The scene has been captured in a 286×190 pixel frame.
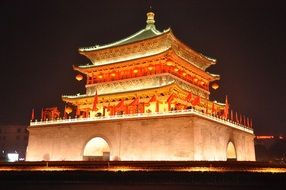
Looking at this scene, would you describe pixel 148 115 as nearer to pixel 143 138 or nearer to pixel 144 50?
pixel 143 138

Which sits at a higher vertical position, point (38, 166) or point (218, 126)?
point (218, 126)

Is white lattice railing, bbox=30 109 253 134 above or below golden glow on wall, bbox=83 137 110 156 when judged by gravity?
above

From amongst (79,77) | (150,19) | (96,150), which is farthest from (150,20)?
(96,150)

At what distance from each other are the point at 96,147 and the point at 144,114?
23.5 ft

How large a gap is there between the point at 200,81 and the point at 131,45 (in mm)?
9331

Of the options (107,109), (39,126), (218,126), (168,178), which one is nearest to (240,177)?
(168,178)

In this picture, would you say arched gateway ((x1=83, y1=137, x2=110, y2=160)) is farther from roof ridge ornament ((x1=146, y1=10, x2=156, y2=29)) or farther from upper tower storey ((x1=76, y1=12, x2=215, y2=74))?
roof ridge ornament ((x1=146, y1=10, x2=156, y2=29))

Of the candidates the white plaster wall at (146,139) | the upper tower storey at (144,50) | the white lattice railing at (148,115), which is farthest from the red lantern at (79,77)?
the white plaster wall at (146,139)

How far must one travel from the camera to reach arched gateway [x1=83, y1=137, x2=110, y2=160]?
106 ft

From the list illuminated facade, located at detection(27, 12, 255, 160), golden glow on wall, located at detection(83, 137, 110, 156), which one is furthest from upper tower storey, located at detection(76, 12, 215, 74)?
golden glow on wall, located at detection(83, 137, 110, 156)

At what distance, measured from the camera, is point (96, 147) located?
111 feet

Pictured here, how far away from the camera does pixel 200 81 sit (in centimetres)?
3900

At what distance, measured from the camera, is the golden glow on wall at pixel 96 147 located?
32.7 m

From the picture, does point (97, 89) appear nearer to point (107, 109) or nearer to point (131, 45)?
point (107, 109)
